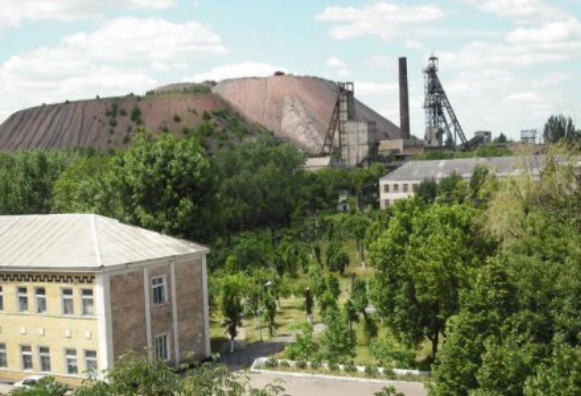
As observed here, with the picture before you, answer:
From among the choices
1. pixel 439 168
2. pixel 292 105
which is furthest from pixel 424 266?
pixel 292 105

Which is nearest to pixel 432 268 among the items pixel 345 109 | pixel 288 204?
pixel 288 204

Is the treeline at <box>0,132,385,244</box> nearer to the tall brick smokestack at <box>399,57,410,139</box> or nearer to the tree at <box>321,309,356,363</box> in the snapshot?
the tree at <box>321,309,356,363</box>

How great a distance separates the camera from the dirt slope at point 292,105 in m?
161

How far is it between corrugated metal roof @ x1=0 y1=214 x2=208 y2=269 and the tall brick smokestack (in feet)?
301

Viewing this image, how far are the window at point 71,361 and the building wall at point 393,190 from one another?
5816cm

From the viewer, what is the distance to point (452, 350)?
735 inches

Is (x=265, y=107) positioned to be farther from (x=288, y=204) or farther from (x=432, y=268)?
(x=432, y=268)

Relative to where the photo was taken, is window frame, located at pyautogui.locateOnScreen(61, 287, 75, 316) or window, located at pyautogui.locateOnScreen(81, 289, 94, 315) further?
window frame, located at pyautogui.locateOnScreen(61, 287, 75, 316)

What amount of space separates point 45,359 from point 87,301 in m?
3.15

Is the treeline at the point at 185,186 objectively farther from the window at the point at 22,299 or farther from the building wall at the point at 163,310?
the window at the point at 22,299

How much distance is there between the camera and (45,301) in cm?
2644

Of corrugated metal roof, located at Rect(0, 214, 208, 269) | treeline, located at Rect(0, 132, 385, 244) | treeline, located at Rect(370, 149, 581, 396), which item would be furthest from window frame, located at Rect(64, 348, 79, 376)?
treeline, located at Rect(370, 149, 581, 396)

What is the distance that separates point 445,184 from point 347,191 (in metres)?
19.1

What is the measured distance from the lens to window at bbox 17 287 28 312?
2688cm
